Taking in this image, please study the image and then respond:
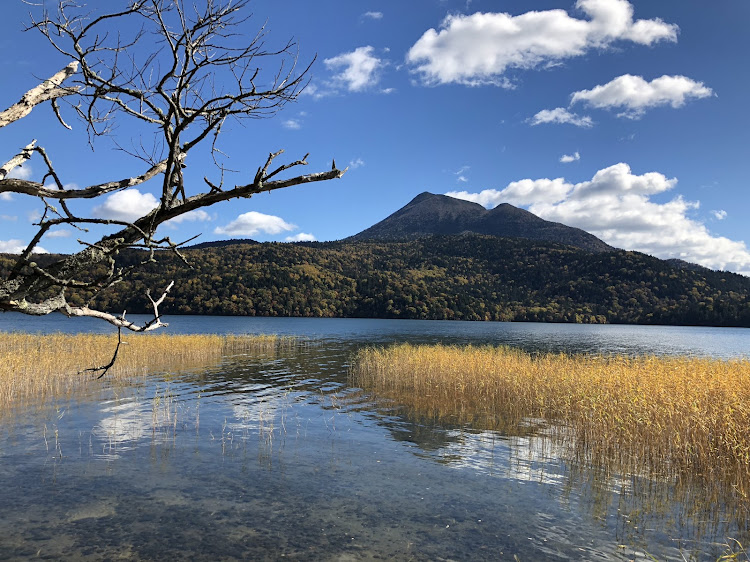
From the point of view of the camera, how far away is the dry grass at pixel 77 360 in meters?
20.0

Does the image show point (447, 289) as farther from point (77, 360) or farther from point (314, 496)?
point (314, 496)

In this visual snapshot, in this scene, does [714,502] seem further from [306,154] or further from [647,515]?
[306,154]

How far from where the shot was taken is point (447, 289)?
152 m

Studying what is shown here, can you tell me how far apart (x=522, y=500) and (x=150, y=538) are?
7.22 meters

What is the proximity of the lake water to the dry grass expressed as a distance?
15.8 ft

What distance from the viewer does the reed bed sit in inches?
458

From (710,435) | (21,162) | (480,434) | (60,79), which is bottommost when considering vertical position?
(480,434)

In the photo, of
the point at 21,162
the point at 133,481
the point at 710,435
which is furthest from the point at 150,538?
the point at 710,435

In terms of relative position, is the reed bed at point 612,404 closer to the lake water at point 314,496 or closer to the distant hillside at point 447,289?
the lake water at point 314,496

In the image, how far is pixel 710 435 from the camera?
12164 mm

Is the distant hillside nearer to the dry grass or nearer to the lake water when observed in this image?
the dry grass

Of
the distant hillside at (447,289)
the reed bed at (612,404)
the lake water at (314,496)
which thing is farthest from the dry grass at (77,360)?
the distant hillside at (447,289)

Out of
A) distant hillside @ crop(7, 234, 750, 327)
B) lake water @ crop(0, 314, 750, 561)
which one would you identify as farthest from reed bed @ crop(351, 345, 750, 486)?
distant hillside @ crop(7, 234, 750, 327)

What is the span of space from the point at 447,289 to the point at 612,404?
5456 inches
